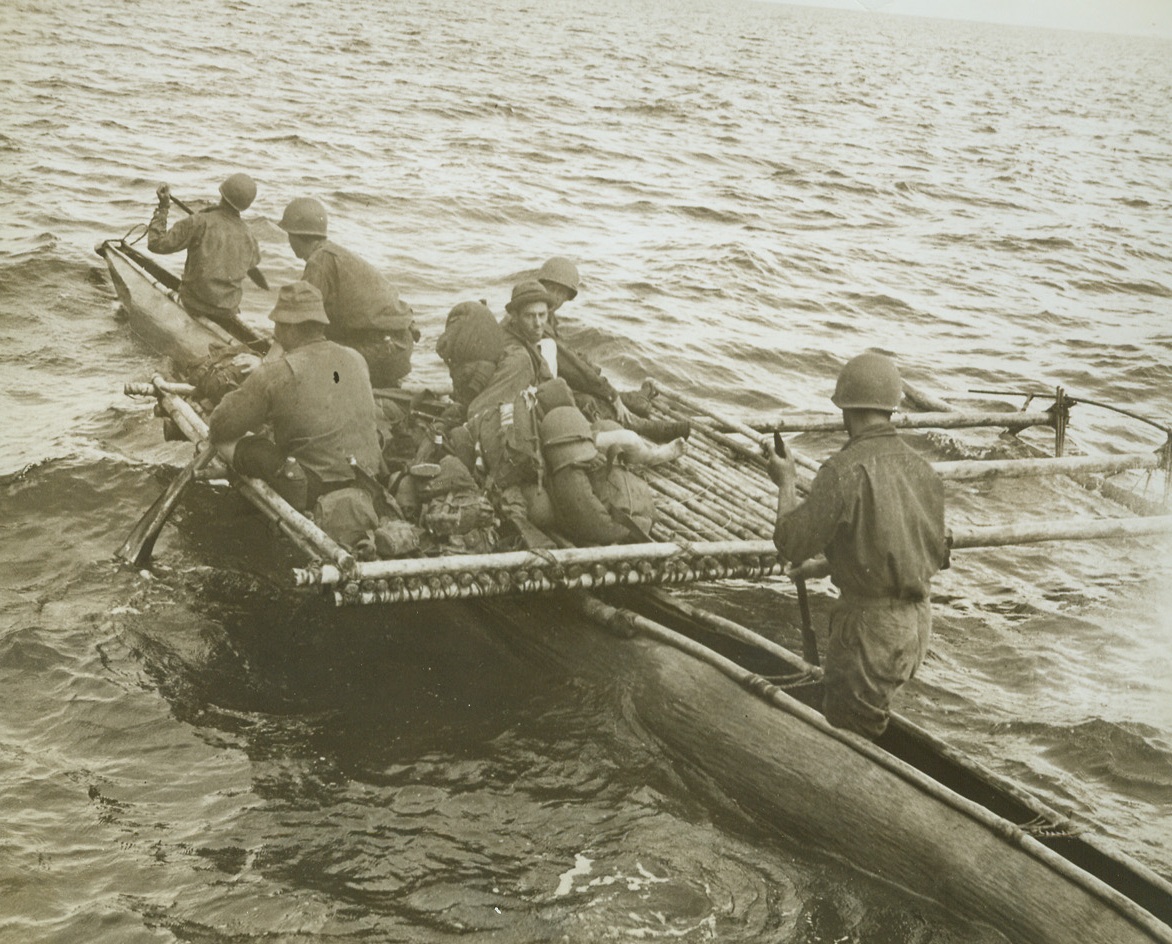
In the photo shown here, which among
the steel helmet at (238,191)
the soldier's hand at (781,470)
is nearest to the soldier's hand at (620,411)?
the soldier's hand at (781,470)

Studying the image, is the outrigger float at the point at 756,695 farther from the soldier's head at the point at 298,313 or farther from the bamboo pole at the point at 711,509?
the soldier's head at the point at 298,313

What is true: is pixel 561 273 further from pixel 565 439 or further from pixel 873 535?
pixel 873 535

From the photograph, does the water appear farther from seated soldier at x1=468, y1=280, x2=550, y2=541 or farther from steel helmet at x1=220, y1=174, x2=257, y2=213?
steel helmet at x1=220, y1=174, x2=257, y2=213

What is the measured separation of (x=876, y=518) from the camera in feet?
16.0

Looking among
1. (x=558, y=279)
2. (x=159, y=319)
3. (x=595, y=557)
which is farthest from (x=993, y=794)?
(x=159, y=319)

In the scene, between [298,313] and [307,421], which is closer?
[298,313]

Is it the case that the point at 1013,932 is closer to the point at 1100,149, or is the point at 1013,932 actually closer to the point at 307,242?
the point at 307,242

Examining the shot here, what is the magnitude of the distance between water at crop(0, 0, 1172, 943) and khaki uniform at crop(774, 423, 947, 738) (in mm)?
1003

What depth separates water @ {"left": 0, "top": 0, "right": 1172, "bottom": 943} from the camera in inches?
206

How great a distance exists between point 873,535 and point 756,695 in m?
1.26

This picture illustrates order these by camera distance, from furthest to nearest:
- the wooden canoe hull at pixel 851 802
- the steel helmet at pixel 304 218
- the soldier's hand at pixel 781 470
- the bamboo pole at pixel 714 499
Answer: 1. the steel helmet at pixel 304 218
2. the bamboo pole at pixel 714 499
3. the soldier's hand at pixel 781 470
4. the wooden canoe hull at pixel 851 802

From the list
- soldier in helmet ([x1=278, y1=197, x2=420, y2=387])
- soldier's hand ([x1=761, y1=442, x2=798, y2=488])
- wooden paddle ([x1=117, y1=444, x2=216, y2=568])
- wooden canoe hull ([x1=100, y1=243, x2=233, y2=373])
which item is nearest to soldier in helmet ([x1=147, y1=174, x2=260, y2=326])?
wooden canoe hull ([x1=100, y1=243, x2=233, y2=373])

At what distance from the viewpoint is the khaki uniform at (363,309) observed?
8.66 meters

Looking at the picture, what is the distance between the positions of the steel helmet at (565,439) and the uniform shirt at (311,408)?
1.29 metres
